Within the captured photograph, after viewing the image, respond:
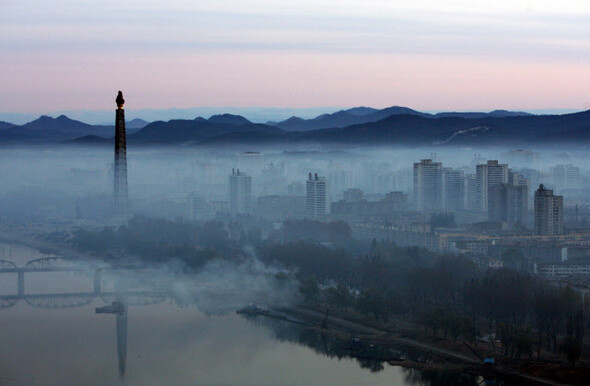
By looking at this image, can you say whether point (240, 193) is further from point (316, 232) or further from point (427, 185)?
point (316, 232)

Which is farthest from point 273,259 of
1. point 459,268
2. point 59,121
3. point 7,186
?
point 59,121

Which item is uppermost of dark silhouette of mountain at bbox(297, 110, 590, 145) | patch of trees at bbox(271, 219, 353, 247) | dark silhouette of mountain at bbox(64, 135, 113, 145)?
dark silhouette of mountain at bbox(297, 110, 590, 145)

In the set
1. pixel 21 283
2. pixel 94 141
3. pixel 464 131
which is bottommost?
pixel 21 283

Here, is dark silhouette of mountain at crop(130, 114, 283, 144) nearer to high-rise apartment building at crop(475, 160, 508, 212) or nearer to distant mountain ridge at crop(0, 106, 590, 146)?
distant mountain ridge at crop(0, 106, 590, 146)

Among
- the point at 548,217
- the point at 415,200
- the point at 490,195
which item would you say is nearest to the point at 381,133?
the point at 415,200

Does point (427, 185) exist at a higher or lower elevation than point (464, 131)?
lower

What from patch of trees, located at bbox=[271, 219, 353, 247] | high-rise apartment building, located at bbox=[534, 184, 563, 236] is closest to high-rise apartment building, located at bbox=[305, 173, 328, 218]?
patch of trees, located at bbox=[271, 219, 353, 247]

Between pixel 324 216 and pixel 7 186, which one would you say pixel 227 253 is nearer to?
pixel 324 216

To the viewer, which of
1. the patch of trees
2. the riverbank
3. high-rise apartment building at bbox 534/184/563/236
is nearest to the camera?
the riverbank

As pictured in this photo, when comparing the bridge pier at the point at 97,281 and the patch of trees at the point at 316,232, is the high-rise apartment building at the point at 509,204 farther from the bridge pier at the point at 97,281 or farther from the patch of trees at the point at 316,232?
the bridge pier at the point at 97,281
